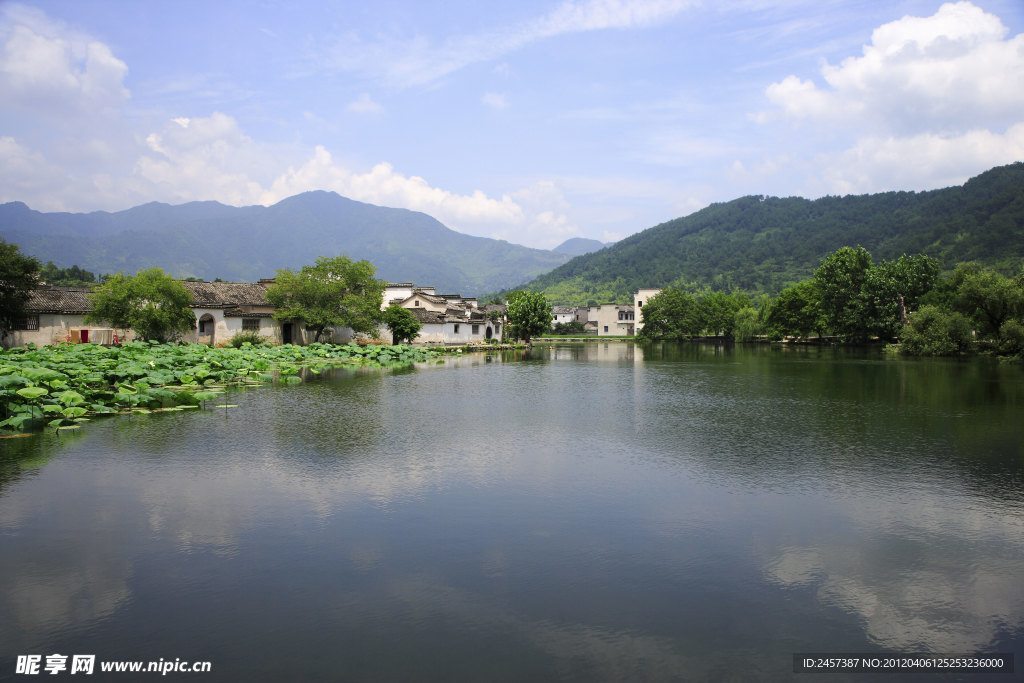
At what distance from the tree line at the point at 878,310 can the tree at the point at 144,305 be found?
1739 inches

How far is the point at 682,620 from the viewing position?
18.4ft

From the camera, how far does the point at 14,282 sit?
28344mm

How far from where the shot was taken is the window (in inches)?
1196

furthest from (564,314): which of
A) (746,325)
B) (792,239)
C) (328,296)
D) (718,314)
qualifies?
(328,296)

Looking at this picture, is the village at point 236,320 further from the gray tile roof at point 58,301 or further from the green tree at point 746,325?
the green tree at point 746,325

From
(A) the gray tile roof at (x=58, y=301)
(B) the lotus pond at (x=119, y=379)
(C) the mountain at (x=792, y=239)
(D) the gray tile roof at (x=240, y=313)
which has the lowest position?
(B) the lotus pond at (x=119, y=379)

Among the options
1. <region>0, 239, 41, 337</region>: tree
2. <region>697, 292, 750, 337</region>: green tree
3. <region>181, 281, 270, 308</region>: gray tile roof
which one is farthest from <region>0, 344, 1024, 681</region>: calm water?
<region>697, 292, 750, 337</region>: green tree

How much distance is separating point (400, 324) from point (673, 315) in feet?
134

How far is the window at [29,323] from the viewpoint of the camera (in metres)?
30.4

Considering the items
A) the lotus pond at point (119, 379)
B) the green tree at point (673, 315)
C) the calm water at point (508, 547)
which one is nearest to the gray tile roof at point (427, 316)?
the lotus pond at point (119, 379)

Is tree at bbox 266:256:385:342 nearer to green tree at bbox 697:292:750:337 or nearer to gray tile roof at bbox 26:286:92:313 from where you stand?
gray tile roof at bbox 26:286:92:313

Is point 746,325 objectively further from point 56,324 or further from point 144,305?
point 56,324

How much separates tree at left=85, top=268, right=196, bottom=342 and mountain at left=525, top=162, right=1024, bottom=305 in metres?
70.4

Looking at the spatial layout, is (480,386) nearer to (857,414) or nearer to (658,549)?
(857,414)
